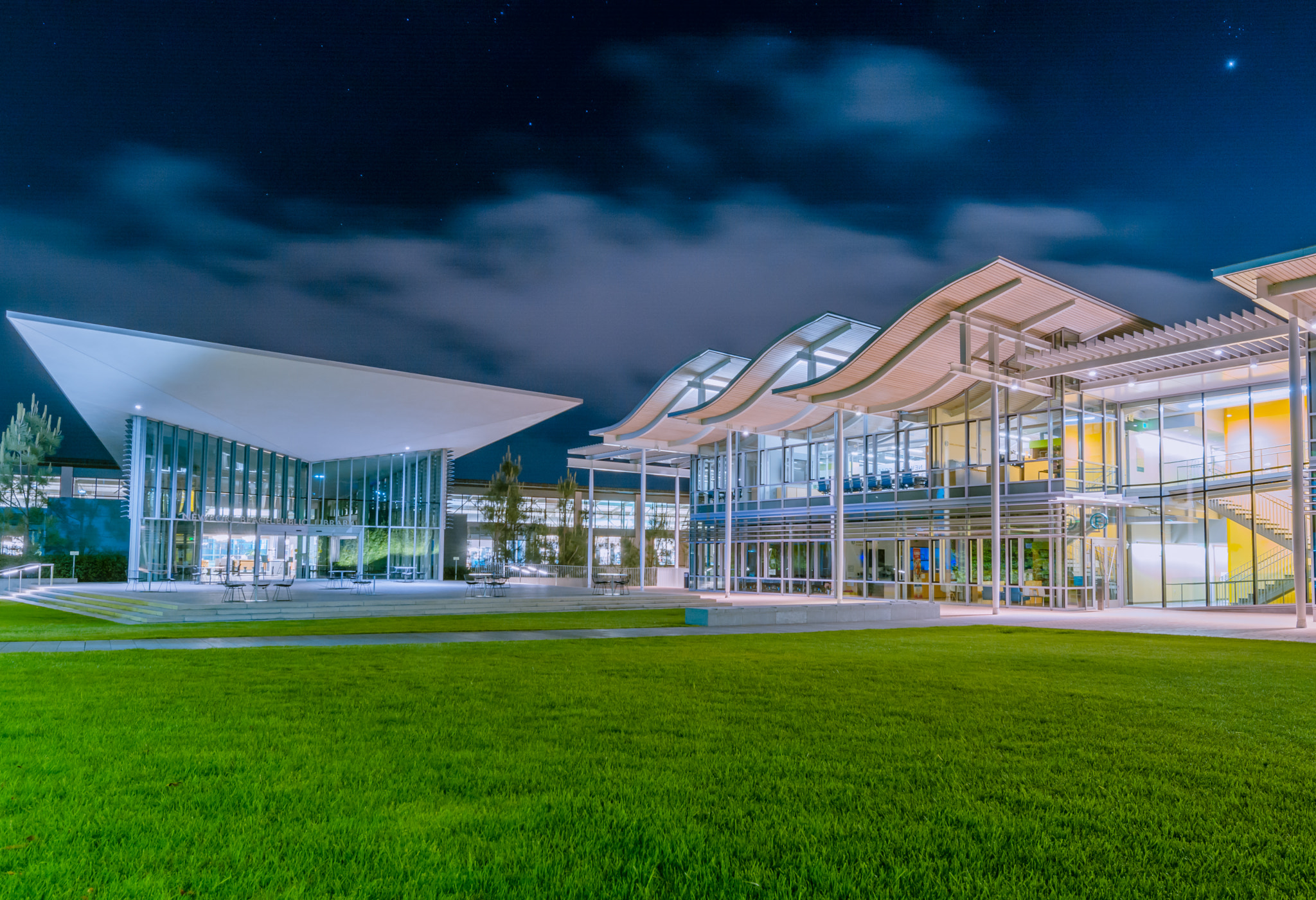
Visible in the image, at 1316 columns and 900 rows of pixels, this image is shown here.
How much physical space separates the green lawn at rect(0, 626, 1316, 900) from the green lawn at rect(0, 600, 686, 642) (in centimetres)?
615

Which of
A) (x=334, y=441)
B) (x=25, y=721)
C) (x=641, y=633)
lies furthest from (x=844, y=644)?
(x=334, y=441)

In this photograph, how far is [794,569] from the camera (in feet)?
116

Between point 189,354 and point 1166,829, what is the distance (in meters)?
27.7

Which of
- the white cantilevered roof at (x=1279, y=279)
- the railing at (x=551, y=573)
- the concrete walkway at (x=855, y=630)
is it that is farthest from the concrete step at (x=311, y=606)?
the white cantilevered roof at (x=1279, y=279)

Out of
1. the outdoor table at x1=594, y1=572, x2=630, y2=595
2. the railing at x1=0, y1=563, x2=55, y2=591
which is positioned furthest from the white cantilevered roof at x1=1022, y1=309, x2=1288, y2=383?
the railing at x1=0, y1=563, x2=55, y2=591

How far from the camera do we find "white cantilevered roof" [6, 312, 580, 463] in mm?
25453

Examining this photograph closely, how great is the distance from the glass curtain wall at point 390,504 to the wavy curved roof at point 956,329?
19659 mm

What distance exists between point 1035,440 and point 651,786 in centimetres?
2531

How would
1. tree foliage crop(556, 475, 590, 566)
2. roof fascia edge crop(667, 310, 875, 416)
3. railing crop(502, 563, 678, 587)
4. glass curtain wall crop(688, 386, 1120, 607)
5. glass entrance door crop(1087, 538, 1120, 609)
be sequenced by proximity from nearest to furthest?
glass entrance door crop(1087, 538, 1120, 609)
glass curtain wall crop(688, 386, 1120, 607)
roof fascia edge crop(667, 310, 875, 416)
railing crop(502, 563, 678, 587)
tree foliage crop(556, 475, 590, 566)

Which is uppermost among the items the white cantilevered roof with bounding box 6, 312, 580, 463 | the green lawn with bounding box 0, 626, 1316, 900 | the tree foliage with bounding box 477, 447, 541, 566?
the white cantilevered roof with bounding box 6, 312, 580, 463

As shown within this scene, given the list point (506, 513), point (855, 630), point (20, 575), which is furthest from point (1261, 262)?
point (20, 575)

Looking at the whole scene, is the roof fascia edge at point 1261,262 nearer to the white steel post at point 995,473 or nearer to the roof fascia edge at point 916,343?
the roof fascia edge at point 916,343

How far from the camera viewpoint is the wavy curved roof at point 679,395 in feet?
109

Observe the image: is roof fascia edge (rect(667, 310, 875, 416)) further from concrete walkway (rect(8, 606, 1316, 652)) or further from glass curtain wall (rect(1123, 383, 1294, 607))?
concrete walkway (rect(8, 606, 1316, 652))
